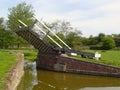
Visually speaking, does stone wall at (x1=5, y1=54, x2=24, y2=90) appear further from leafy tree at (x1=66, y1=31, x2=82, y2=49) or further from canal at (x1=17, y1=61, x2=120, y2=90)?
leafy tree at (x1=66, y1=31, x2=82, y2=49)

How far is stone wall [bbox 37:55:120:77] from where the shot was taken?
25.3 meters

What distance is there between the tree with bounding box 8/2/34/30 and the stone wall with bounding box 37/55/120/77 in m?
19.5

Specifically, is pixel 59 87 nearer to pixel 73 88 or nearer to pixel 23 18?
pixel 73 88

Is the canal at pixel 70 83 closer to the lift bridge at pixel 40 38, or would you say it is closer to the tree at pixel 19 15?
the lift bridge at pixel 40 38

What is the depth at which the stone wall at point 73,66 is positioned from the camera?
82.9 ft

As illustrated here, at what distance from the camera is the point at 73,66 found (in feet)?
90.2

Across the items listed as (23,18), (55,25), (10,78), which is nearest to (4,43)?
(23,18)

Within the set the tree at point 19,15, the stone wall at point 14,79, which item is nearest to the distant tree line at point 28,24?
the tree at point 19,15

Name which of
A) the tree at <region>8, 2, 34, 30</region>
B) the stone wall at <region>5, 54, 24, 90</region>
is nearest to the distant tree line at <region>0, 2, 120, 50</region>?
the tree at <region>8, 2, 34, 30</region>

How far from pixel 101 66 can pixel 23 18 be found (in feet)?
87.2

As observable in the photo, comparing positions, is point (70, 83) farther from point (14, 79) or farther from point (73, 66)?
point (14, 79)

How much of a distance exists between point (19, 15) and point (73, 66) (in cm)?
2467

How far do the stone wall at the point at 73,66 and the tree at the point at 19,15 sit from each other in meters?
19.5

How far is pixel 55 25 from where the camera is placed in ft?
186
